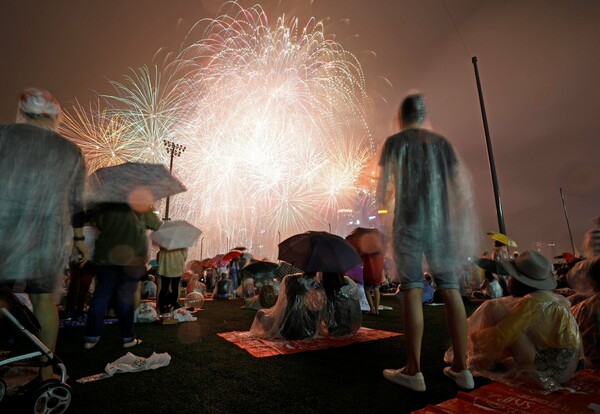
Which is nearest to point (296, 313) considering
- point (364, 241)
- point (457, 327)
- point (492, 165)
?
point (457, 327)

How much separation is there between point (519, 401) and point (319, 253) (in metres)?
2.82

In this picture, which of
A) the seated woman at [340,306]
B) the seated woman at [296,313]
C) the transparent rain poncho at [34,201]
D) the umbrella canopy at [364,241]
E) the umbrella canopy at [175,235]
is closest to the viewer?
the transparent rain poncho at [34,201]

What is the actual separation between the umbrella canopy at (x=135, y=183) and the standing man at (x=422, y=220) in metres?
2.69

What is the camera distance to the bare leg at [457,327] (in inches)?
99.3

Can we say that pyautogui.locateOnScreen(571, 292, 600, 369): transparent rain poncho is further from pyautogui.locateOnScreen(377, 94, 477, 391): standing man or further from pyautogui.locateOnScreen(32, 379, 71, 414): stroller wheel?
pyautogui.locateOnScreen(32, 379, 71, 414): stroller wheel

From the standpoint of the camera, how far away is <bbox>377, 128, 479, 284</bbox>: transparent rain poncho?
271cm

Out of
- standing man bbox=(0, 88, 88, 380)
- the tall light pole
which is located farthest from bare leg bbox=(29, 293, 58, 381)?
the tall light pole

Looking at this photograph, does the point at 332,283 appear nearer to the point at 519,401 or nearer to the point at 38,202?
the point at 519,401

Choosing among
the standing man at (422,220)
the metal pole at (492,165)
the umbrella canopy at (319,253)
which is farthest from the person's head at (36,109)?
the metal pole at (492,165)

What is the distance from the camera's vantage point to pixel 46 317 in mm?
2389

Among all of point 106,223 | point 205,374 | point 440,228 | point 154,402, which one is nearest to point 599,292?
point 440,228

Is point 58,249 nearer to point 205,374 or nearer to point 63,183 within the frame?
point 63,183

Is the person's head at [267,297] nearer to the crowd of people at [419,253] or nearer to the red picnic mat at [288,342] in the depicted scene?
the red picnic mat at [288,342]

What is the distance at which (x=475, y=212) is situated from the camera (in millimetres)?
2977
